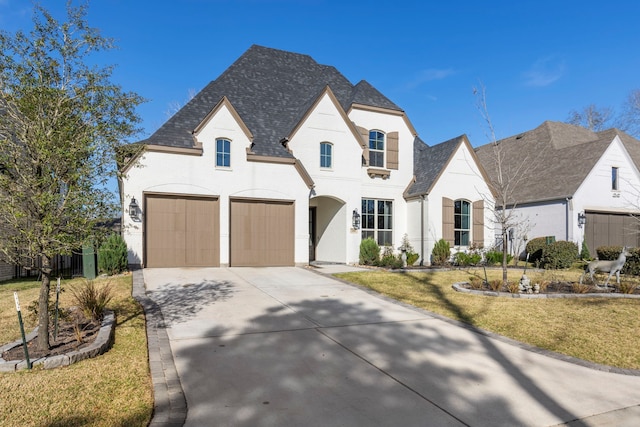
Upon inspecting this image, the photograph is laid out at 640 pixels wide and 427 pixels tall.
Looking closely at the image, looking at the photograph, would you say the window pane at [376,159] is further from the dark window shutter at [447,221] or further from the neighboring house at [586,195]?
the neighboring house at [586,195]

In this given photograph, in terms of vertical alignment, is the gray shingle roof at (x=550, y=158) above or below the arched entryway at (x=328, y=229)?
above

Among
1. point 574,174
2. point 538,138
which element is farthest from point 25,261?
point 538,138

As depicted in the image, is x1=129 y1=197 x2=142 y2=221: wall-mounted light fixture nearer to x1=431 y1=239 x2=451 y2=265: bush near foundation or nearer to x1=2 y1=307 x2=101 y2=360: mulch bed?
x1=2 y1=307 x2=101 y2=360: mulch bed

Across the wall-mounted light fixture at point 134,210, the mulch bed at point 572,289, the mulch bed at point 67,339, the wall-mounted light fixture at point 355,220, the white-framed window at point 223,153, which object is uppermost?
the white-framed window at point 223,153

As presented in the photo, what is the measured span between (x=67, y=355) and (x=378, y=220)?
49.1ft

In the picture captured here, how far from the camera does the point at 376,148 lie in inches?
728

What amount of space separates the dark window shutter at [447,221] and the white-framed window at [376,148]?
3.52 m

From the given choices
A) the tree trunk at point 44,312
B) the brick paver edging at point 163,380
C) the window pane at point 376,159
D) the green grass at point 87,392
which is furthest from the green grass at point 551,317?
the window pane at point 376,159

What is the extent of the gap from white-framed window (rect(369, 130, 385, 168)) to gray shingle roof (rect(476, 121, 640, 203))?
5.19 meters

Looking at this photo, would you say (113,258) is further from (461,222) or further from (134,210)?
(461,222)

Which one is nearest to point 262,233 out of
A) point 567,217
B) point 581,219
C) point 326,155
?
point 326,155

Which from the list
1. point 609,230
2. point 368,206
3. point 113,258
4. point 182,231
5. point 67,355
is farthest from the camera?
point 609,230

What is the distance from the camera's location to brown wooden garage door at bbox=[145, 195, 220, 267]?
13.3 meters

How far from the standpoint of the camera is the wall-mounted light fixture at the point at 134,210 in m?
12.7
